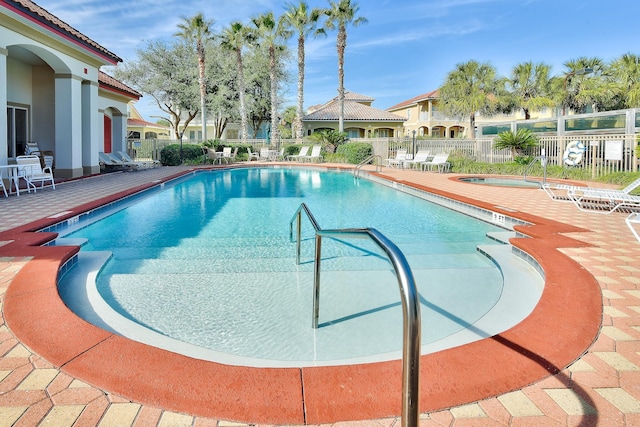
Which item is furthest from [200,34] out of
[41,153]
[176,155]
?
[41,153]

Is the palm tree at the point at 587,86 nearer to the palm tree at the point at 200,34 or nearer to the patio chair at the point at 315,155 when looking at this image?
the patio chair at the point at 315,155

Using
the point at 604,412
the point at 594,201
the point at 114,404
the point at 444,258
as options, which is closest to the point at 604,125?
the point at 594,201

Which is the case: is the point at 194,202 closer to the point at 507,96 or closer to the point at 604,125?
the point at 604,125

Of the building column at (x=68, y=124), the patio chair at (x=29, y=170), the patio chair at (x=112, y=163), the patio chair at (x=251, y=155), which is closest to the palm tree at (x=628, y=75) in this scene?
the patio chair at (x=251, y=155)

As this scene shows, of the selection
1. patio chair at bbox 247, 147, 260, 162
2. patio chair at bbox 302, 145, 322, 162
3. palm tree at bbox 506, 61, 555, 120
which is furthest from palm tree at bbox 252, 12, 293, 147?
palm tree at bbox 506, 61, 555, 120

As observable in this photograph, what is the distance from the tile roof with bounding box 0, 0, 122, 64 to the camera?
9.74m

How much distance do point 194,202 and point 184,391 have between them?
30.7ft

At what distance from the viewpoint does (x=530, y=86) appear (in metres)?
35.1

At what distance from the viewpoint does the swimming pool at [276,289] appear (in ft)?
10.8

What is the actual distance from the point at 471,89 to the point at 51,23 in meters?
32.0

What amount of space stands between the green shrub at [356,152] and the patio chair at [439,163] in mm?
3956

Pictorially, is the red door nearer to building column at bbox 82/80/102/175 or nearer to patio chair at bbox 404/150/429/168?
building column at bbox 82/80/102/175

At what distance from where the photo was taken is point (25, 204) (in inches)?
332

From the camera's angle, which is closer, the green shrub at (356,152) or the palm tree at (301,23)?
the green shrub at (356,152)
